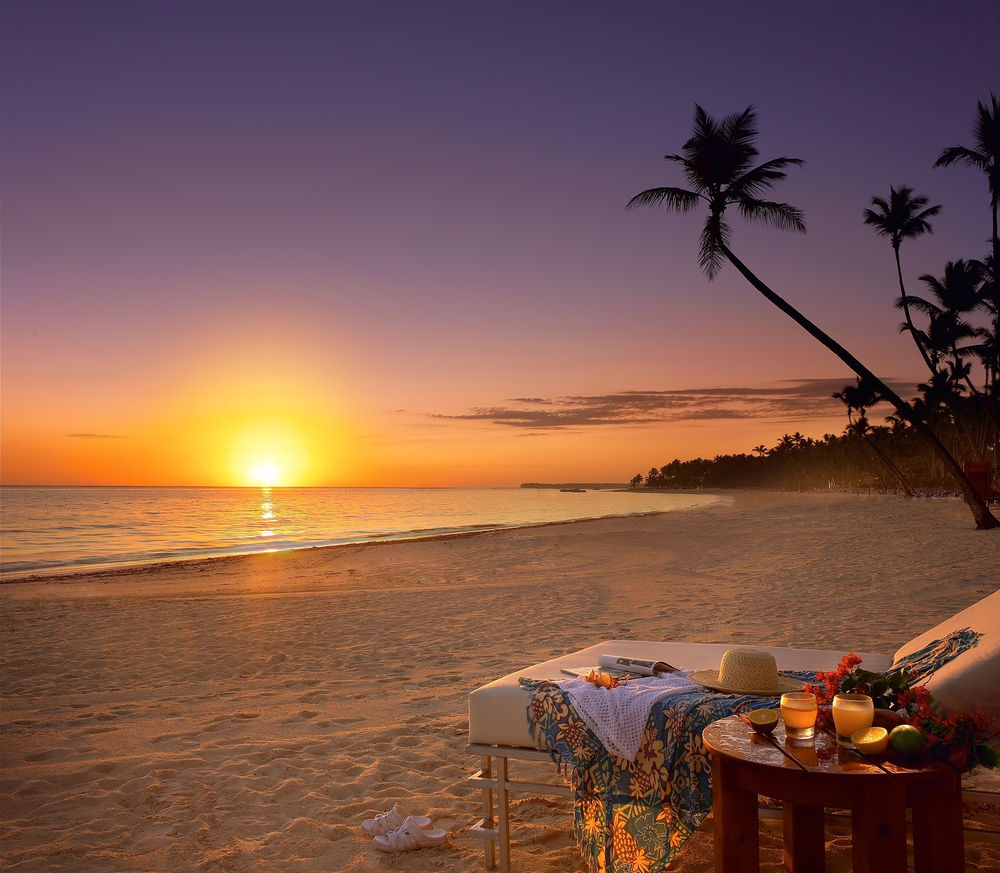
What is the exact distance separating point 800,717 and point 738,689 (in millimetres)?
724

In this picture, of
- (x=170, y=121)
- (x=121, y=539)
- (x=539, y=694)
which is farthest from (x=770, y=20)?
(x=121, y=539)

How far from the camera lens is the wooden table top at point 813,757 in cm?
206

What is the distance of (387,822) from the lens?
353cm

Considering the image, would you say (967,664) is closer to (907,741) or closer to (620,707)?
(907,741)

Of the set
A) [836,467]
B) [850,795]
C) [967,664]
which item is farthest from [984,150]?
[836,467]

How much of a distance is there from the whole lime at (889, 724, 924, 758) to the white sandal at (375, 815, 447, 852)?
2.14 m

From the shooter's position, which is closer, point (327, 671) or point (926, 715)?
point (926, 715)

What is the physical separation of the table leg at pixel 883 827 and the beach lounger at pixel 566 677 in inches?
31.2

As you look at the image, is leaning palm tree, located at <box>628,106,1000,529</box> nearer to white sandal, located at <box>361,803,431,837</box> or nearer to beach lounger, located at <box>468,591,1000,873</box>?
beach lounger, located at <box>468,591,1000,873</box>

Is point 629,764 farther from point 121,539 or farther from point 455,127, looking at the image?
point 121,539

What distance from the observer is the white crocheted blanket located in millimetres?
2938

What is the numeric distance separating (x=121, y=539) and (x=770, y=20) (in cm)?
2835

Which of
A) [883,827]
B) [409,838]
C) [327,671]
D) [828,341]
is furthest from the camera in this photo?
[828,341]

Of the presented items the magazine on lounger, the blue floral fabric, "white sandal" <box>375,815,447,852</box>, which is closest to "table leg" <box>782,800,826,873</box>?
the blue floral fabric
